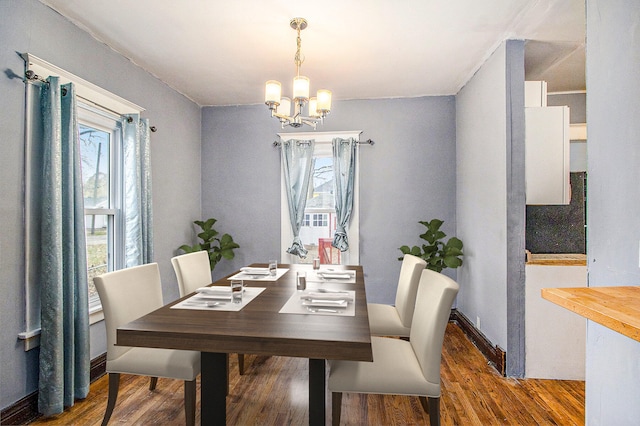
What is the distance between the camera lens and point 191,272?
8.66ft

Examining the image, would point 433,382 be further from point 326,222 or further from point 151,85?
point 151,85

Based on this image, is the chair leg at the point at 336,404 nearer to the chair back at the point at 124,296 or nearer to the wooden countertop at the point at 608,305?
the wooden countertop at the point at 608,305

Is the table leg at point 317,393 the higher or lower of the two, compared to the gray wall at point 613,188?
lower

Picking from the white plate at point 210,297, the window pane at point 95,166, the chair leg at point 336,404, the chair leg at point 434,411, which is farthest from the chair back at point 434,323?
the window pane at point 95,166

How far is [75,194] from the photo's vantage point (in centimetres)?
231

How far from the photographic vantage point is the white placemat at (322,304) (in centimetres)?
165

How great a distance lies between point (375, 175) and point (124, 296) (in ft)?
9.97

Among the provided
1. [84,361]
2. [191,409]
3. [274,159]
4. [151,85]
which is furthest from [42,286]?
[274,159]

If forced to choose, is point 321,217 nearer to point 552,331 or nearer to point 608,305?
point 552,331

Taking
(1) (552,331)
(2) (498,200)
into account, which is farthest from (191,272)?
(1) (552,331)

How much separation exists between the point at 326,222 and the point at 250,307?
8.74ft

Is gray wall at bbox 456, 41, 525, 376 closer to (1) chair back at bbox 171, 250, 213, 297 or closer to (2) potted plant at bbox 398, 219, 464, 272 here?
(2) potted plant at bbox 398, 219, 464, 272

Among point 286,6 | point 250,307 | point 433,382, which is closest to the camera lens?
point 433,382

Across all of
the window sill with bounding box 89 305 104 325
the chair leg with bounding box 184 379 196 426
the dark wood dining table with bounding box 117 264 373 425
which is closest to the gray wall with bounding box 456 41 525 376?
the dark wood dining table with bounding box 117 264 373 425
